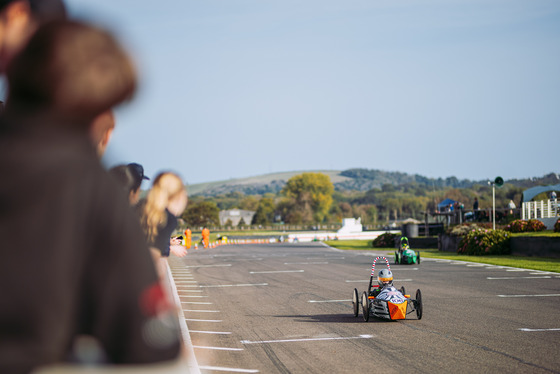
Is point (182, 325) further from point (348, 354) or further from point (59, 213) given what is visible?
point (59, 213)

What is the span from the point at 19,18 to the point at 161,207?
7.95 ft

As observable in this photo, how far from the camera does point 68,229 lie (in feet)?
4.57

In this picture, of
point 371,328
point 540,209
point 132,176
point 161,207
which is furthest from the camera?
point 540,209

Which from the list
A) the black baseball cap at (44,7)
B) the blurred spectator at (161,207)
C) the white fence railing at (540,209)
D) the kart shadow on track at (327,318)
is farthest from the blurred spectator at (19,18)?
the white fence railing at (540,209)

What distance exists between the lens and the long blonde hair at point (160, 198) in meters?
4.17

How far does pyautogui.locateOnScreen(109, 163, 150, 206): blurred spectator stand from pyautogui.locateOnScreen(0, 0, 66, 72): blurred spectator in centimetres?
257

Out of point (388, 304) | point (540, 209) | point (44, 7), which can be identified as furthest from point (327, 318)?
point (540, 209)

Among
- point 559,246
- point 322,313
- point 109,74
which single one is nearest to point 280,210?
point 559,246

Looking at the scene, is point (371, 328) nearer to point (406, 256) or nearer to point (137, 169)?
point (137, 169)

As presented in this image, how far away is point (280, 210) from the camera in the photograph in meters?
178

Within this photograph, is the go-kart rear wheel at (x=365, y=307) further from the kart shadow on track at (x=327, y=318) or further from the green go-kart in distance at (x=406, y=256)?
the green go-kart in distance at (x=406, y=256)

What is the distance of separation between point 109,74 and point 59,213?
34 cm

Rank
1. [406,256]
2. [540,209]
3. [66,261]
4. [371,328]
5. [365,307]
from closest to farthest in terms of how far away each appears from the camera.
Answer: [66,261] → [371,328] → [365,307] → [406,256] → [540,209]

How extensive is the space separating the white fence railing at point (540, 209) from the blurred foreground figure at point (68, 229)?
147 feet
